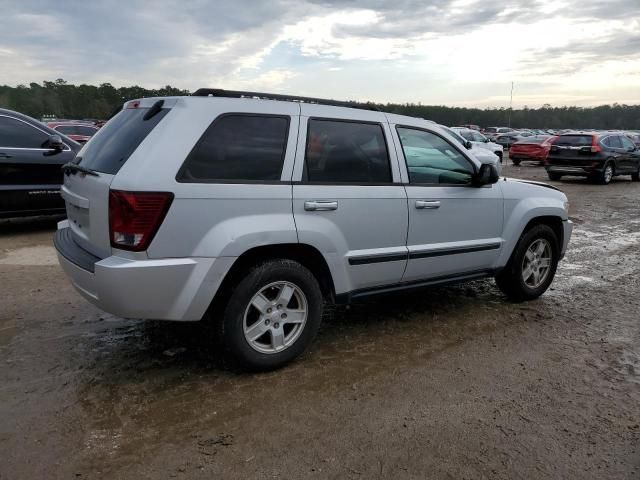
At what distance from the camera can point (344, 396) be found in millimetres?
3295

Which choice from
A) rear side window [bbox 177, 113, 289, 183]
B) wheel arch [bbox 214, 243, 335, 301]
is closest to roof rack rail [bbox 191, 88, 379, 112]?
rear side window [bbox 177, 113, 289, 183]

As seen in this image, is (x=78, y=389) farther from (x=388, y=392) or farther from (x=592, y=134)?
(x=592, y=134)

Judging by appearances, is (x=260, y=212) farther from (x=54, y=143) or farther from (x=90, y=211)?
(x=54, y=143)

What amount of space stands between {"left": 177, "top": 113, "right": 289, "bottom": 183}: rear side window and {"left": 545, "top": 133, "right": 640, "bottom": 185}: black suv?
15909mm

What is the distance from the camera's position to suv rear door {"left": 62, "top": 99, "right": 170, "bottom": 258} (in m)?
3.19

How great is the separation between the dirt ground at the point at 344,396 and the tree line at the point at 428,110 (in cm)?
5659

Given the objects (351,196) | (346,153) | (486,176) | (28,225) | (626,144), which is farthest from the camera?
(626,144)

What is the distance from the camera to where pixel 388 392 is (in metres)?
3.35

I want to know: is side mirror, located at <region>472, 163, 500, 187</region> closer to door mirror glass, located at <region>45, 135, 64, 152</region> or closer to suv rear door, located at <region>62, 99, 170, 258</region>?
suv rear door, located at <region>62, 99, 170, 258</region>

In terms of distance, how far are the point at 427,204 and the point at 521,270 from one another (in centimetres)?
154

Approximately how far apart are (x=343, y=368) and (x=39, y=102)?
70691 mm

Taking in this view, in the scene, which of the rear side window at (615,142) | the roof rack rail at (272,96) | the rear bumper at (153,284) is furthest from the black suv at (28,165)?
the rear side window at (615,142)

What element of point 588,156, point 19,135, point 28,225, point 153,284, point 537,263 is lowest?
point 28,225

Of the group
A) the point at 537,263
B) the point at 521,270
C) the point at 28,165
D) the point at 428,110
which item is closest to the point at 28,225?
the point at 28,165
